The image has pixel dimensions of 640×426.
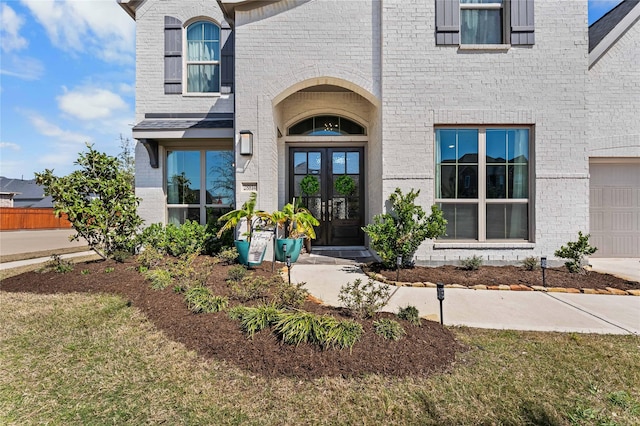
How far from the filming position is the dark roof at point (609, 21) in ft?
21.3

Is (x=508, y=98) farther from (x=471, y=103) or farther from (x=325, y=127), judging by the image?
(x=325, y=127)

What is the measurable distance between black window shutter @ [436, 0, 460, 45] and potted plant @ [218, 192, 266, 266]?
4.97 m

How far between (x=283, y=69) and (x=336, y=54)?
1.16m

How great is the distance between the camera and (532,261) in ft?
18.1

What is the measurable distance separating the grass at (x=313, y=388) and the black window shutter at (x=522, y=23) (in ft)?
18.2

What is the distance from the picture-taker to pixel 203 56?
24.9ft

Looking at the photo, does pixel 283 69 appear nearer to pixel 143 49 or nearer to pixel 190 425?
pixel 143 49

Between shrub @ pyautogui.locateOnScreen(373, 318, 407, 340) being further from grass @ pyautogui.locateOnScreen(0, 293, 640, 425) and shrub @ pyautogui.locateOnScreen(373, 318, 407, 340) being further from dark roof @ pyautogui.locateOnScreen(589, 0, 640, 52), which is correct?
dark roof @ pyautogui.locateOnScreen(589, 0, 640, 52)

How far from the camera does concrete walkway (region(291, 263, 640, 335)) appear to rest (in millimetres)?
3344

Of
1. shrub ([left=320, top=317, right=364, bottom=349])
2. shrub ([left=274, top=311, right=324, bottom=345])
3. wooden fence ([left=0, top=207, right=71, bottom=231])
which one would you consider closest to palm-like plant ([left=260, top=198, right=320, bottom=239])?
shrub ([left=274, top=311, right=324, bottom=345])

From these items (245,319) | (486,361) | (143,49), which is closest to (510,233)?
(486,361)

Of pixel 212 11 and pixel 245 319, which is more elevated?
pixel 212 11

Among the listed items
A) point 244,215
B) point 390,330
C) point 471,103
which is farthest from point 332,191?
point 390,330

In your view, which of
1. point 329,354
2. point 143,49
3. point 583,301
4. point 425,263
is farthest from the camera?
point 143,49
